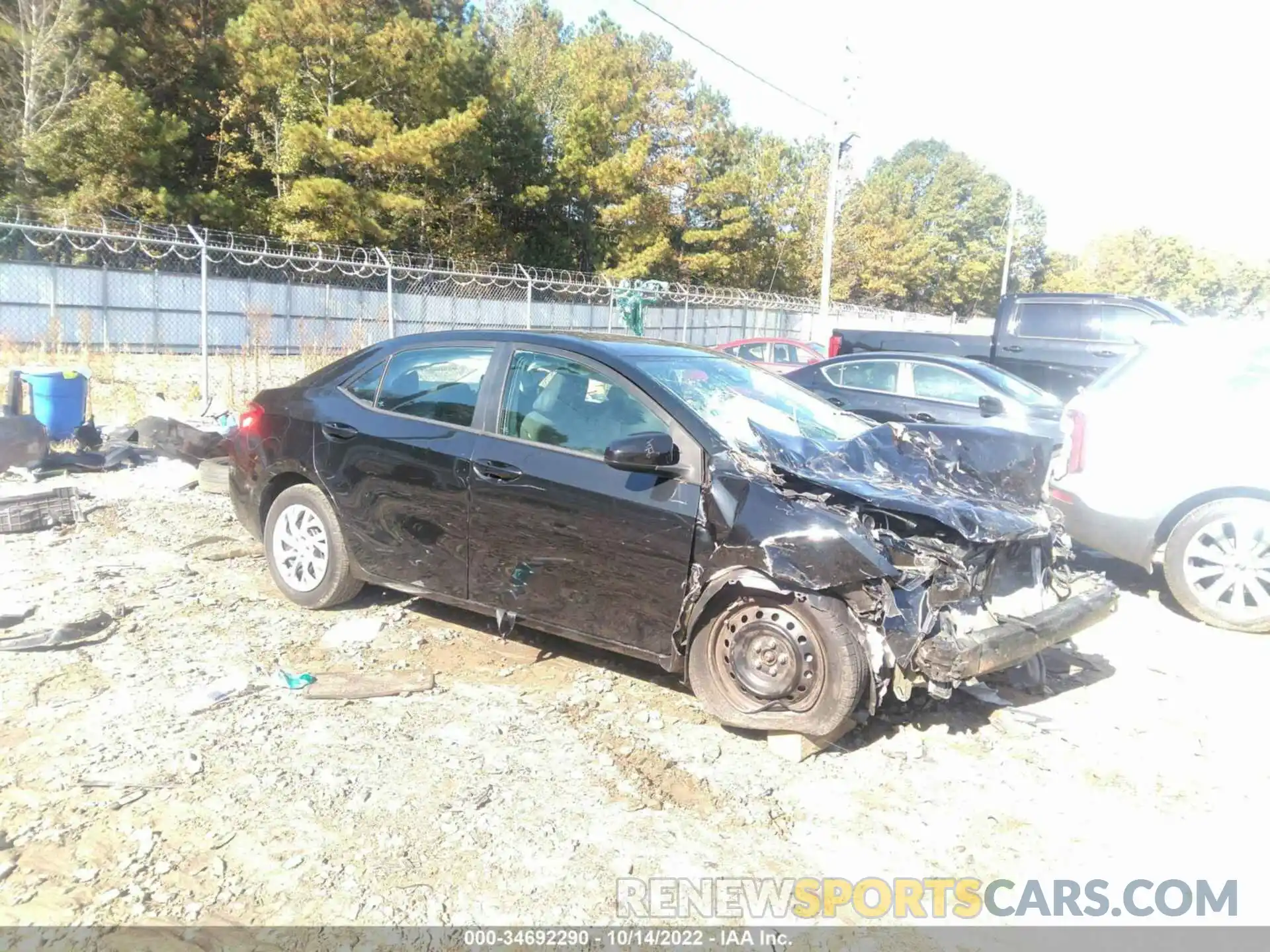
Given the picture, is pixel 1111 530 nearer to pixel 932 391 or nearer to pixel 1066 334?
pixel 932 391

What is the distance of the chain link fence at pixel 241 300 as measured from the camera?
14.9 meters

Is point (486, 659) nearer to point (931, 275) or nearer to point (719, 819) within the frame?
point (719, 819)

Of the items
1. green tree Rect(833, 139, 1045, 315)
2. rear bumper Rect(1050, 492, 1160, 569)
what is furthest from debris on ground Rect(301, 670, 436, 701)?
green tree Rect(833, 139, 1045, 315)

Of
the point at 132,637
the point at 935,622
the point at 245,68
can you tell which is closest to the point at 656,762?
the point at 935,622

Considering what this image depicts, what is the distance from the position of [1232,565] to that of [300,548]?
5.41 m

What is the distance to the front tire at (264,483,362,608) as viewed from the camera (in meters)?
4.87

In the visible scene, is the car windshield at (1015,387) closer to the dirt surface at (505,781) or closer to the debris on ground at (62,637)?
the dirt surface at (505,781)


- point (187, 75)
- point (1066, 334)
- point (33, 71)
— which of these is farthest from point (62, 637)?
point (187, 75)

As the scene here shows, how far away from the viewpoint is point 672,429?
12.7 ft

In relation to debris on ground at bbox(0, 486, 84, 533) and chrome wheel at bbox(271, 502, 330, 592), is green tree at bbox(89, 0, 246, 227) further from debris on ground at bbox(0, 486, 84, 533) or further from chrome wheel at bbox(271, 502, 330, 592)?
chrome wheel at bbox(271, 502, 330, 592)

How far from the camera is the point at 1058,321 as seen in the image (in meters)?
11.3

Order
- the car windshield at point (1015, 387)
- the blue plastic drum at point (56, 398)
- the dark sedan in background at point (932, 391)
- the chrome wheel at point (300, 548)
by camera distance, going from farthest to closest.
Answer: the blue plastic drum at point (56, 398) → the car windshield at point (1015, 387) → the dark sedan in background at point (932, 391) → the chrome wheel at point (300, 548)

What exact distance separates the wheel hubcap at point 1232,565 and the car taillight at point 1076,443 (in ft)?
2.53

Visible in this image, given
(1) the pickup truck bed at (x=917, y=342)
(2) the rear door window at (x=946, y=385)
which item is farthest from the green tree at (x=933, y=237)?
(2) the rear door window at (x=946, y=385)
